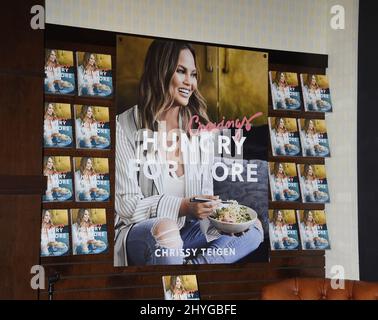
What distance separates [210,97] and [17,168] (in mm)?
1647

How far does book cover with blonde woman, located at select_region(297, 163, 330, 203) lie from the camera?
4.66m

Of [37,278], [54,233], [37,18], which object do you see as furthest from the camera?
[54,233]

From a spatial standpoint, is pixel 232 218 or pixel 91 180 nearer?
pixel 91 180

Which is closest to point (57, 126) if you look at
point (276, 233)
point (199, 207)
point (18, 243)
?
point (18, 243)

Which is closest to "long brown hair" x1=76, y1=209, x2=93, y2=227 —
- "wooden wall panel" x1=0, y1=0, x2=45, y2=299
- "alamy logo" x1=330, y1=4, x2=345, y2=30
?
"wooden wall panel" x1=0, y1=0, x2=45, y2=299

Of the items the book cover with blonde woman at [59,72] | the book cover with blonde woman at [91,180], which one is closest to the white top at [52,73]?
the book cover with blonde woman at [59,72]

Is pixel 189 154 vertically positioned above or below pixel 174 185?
above

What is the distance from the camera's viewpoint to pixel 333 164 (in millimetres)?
4695

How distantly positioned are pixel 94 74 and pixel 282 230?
6.47 ft

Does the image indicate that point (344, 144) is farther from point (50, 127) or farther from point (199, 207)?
point (50, 127)

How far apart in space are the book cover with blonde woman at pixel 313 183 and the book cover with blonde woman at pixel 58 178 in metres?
1.92

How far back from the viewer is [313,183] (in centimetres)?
468

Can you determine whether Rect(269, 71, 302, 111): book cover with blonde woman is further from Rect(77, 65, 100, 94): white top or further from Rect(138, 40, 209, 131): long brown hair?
Rect(77, 65, 100, 94): white top
